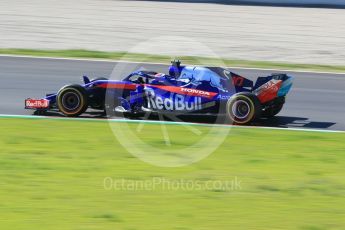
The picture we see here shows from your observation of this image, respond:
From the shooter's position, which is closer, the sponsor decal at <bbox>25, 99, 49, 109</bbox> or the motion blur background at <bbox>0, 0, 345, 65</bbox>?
the sponsor decal at <bbox>25, 99, 49, 109</bbox>

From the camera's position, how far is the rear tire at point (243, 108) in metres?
11.5

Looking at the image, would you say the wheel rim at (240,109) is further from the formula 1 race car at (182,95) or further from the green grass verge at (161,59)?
the green grass verge at (161,59)

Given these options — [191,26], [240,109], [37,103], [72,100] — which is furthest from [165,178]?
[191,26]

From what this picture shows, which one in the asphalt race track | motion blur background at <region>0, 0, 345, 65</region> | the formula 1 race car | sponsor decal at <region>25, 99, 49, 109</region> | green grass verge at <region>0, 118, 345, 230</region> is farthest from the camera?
motion blur background at <region>0, 0, 345, 65</region>

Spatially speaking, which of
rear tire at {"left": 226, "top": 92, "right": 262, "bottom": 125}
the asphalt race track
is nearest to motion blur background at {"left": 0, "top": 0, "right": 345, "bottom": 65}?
the asphalt race track

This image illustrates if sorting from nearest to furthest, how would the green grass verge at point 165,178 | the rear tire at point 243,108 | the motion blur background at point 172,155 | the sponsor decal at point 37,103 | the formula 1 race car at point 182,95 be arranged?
1. the green grass verge at point 165,178
2. the motion blur background at point 172,155
3. the rear tire at point 243,108
4. the formula 1 race car at point 182,95
5. the sponsor decal at point 37,103

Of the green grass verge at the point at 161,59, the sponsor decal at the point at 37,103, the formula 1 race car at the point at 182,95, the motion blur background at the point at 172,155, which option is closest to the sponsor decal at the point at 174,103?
the formula 1 race car at the point at 182,95

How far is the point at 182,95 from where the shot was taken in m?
11.7

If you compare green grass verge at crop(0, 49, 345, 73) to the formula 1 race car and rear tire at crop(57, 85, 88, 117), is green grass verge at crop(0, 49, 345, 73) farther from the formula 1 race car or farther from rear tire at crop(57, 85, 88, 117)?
rear tire at crop(57, 85, 88, 117)

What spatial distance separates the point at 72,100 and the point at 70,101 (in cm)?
4

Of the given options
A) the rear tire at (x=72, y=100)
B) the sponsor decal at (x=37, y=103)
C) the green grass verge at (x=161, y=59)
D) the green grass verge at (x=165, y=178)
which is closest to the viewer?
the green grass verge at (x=165, y=178)

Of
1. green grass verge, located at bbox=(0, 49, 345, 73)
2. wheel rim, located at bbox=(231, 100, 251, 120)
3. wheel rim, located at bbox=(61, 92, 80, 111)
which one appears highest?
green grass verge, located at bbox=(0, 49, 345, 73)

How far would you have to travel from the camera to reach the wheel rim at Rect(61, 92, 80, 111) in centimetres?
1202

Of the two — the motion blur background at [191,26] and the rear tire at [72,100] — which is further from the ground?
the motion blur background at [191,26]
